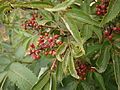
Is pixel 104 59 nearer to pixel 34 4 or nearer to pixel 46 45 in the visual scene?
pixel 46 45

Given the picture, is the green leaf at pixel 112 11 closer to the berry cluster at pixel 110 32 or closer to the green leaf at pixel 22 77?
the berry cluster at pixel 110 32

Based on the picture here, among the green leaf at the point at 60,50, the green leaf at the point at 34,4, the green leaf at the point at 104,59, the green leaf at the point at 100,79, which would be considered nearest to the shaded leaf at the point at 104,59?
the green leaf at the point at 104,59

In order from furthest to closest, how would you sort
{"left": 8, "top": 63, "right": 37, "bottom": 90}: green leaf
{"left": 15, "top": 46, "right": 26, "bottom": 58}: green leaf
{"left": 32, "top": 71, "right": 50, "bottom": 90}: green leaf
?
{"left": 15, "top": 46, "right": 26, "bottom": 58}: green leaf, {"left": 8, "top": 63, "right": 37, "bottom": 90}: green leaf, {"left": 32, "top": 71, "right": 50, "bottom": 90}: green leaf

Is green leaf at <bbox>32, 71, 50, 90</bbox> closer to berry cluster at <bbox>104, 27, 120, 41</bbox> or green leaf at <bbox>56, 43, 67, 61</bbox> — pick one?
green leaf at <bbox>56, 43, 67, 61</bbox>

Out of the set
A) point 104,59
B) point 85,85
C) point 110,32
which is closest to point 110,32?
point 110,32

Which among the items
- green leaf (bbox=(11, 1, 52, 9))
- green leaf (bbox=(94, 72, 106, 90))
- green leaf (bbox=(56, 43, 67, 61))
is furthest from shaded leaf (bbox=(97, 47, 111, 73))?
green leaf (bbox=(11, 1, 52, 9))
